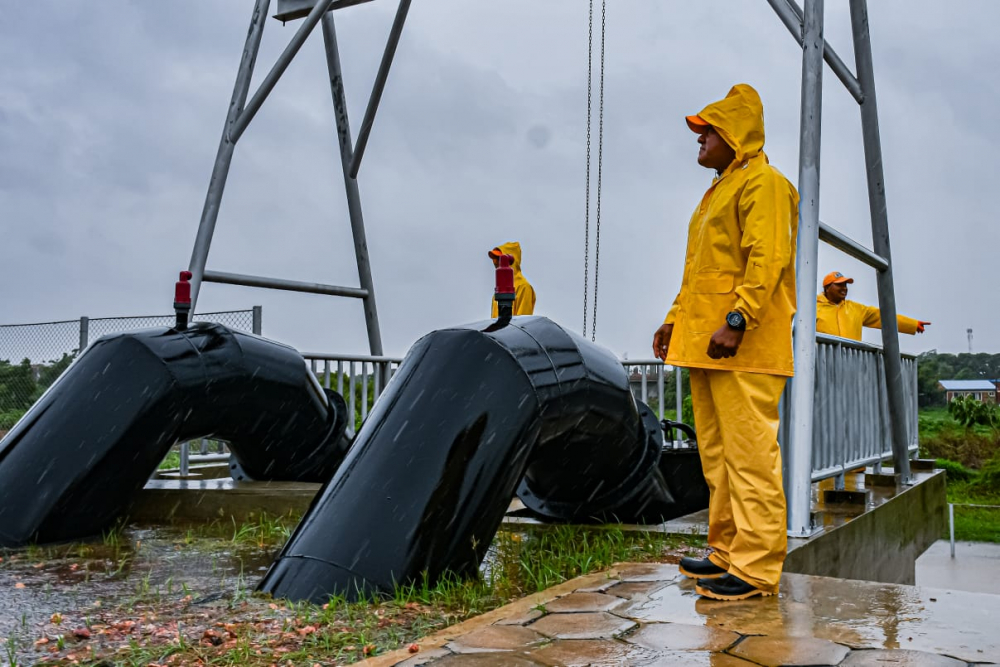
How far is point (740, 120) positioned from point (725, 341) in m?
0.88

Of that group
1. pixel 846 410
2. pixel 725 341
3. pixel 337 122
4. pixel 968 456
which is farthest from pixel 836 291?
pixel 968 456

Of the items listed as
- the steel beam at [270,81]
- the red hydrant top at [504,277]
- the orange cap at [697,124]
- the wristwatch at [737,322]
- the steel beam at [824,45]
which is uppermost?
the steel beam at [270,81]

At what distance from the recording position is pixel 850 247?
5.71m

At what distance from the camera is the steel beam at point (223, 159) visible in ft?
25.3

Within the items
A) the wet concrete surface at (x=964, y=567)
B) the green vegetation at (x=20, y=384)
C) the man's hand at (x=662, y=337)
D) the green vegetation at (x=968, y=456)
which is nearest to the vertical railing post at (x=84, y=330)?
the green vegetation at (x=20, y=384)

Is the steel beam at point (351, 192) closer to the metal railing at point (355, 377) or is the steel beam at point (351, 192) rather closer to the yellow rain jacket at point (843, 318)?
the metal railing at point (355, 377)

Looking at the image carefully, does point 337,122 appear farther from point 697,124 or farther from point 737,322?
point 737,322

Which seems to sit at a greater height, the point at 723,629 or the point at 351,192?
the point at 351,192

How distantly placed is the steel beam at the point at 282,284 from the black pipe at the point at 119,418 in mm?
2087

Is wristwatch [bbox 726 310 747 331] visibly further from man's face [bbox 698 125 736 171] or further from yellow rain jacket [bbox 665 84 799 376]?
man's face [bbox 698 125 736 171]

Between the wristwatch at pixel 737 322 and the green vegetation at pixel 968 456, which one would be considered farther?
the green vegetation at pixel 968 456

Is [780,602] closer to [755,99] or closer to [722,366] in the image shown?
[722,366]

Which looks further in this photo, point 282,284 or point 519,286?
point 519,286

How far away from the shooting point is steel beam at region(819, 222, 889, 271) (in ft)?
17.1
